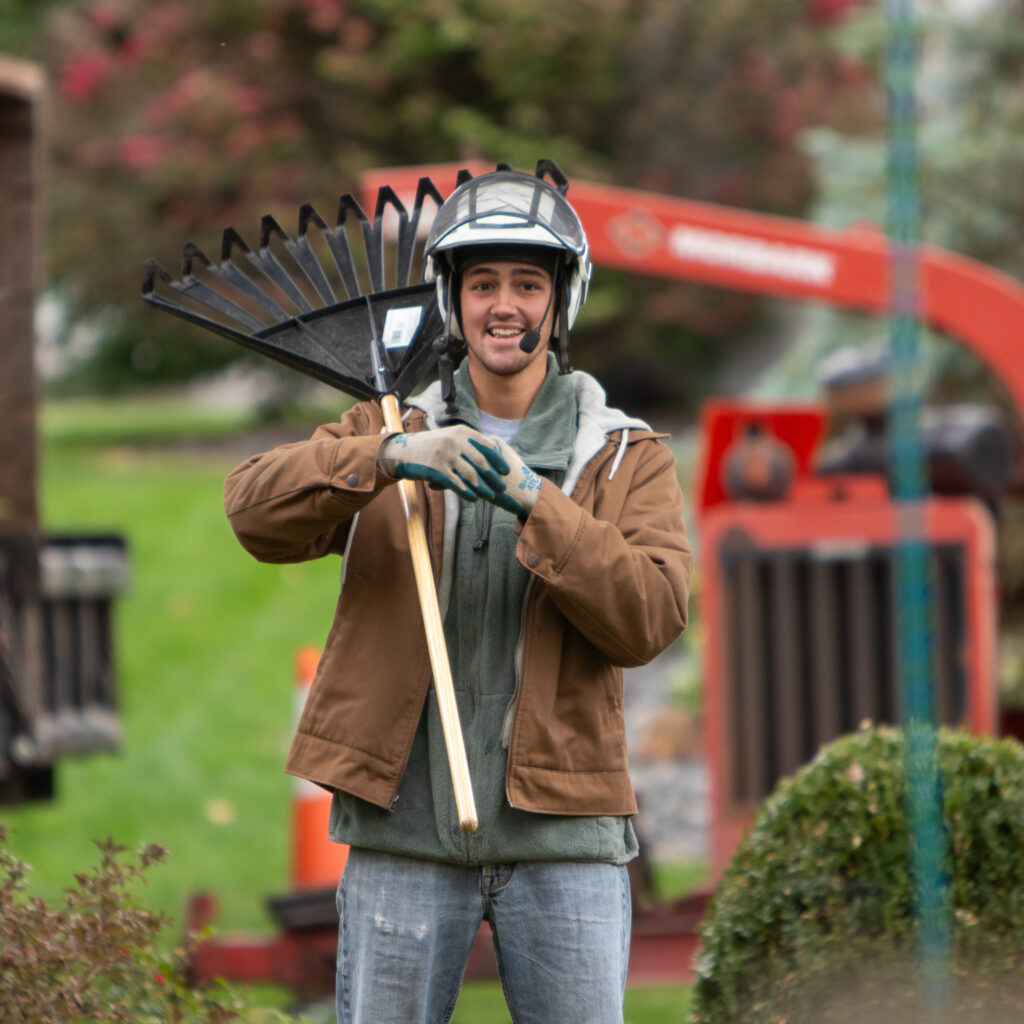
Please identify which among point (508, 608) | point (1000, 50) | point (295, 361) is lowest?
point (508, 608)

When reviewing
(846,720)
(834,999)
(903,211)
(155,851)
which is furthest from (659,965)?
(903,211)

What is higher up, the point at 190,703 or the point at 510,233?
the point at 510,233

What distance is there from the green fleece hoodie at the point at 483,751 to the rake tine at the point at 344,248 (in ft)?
1.65

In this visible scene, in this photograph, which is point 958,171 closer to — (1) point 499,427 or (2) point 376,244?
(2) point 376,244

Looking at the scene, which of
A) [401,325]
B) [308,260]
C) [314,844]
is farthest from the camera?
[314,844]

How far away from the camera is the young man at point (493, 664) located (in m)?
2.71

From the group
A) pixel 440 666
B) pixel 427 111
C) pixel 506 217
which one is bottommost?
pixel 440 666

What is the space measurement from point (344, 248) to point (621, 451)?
0.75 metres

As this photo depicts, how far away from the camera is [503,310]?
9.52 ft

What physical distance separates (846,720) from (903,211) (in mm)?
4237

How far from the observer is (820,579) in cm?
668

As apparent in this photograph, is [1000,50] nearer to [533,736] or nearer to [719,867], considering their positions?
[719,867]

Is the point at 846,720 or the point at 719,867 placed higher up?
the point at 846,720

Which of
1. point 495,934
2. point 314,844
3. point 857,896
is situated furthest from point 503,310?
point 314,844
